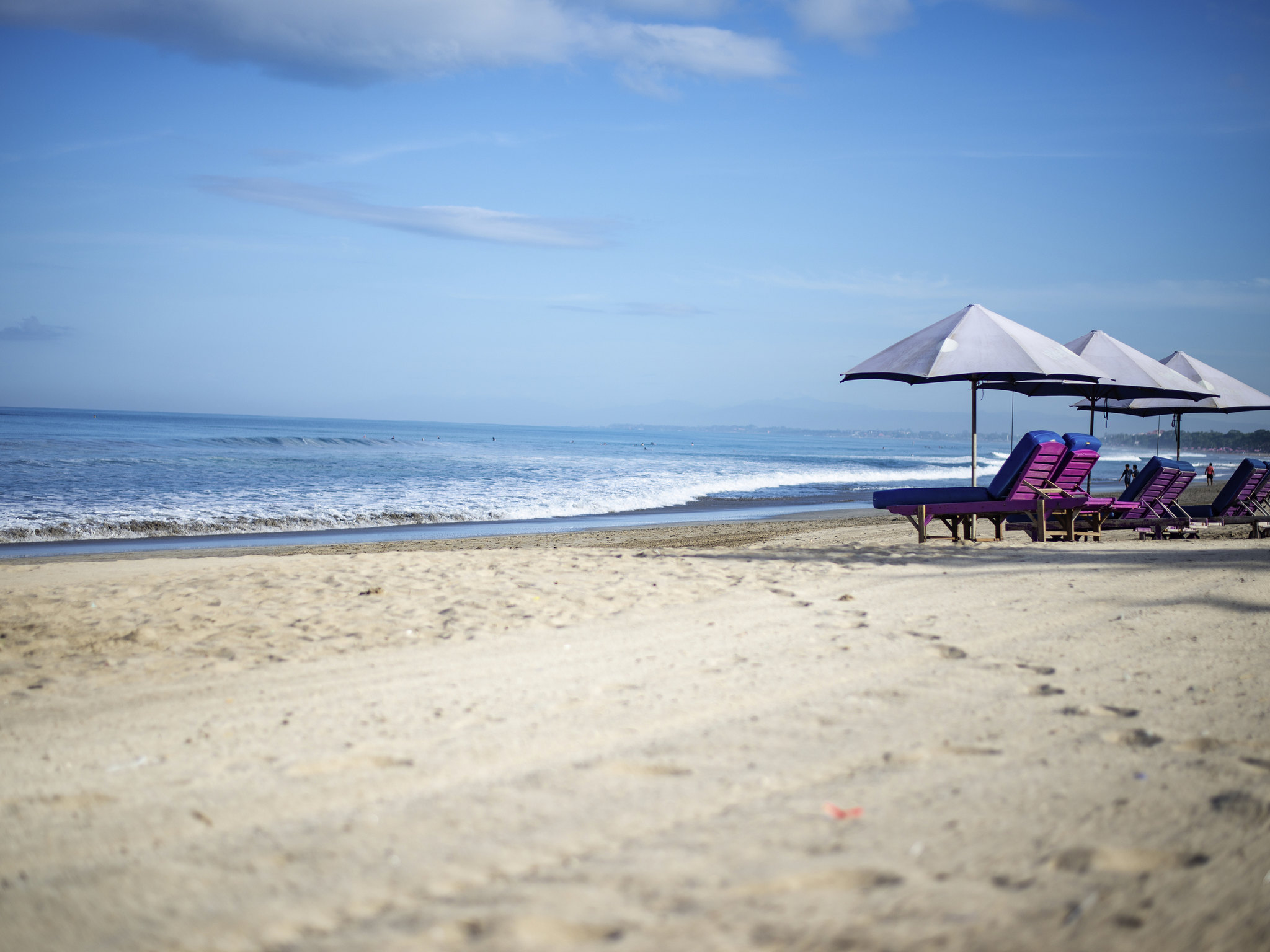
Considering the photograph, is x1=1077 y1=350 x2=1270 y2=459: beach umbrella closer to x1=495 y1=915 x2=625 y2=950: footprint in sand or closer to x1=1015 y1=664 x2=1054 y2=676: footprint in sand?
x1=1015 y1=664 x2=1054 y2=676: footprint in sand

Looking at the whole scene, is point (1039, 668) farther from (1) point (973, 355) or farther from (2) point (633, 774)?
(1) point (973, 355)

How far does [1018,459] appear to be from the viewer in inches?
373

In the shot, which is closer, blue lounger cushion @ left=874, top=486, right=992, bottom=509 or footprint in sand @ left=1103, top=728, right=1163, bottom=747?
footprint in sand @ left=1103, top=728, right=1163, bottom=747

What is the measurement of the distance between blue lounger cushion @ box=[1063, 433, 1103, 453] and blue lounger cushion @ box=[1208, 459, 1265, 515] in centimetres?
385

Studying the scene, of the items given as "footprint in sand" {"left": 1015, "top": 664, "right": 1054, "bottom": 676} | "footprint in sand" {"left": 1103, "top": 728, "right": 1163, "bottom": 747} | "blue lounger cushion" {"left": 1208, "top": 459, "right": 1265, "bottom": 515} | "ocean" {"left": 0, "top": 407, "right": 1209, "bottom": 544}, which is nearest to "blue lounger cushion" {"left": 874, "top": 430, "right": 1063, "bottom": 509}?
"blue lounger cushion" {"left": 1208, "top": 459, "right": 1265, "bottom": 515}

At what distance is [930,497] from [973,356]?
167 cm

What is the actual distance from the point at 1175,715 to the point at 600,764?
2.24 m

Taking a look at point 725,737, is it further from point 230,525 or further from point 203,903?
point 230,525

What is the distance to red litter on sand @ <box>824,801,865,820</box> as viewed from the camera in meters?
2.28

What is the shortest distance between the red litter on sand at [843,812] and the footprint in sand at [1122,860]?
1.59 feet

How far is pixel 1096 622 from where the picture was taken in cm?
482

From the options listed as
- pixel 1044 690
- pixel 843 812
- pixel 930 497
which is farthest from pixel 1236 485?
pixel 843 812

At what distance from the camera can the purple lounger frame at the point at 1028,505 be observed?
9.39 m

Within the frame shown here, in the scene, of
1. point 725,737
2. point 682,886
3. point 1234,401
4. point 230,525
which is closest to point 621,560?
point 725,737
